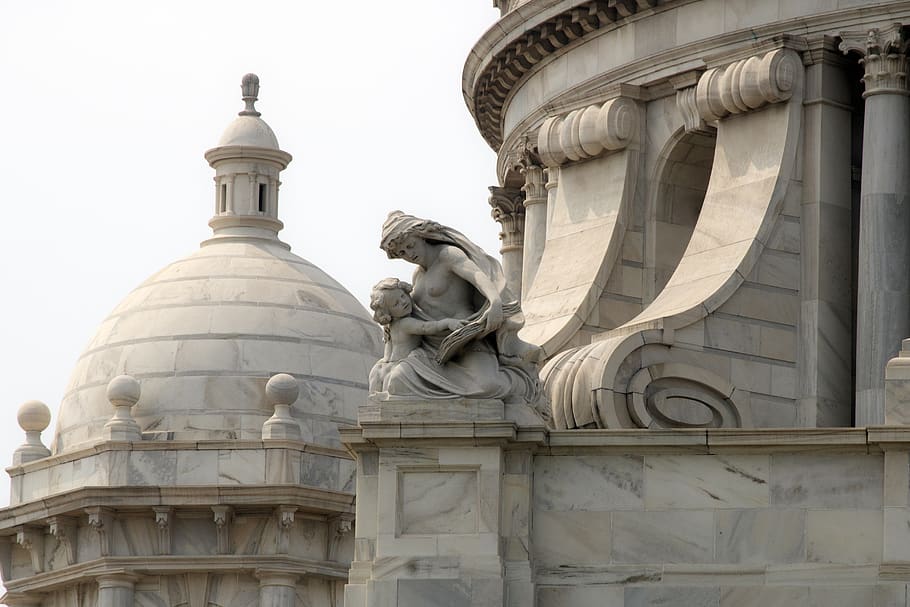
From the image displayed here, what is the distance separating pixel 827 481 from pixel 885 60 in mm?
9354

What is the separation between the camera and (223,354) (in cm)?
9062

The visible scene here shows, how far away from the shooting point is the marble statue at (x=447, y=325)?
1948 inches

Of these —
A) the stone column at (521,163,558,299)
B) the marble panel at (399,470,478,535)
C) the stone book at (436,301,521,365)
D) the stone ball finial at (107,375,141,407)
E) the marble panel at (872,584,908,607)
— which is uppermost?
the stone ball finial at (107,375,141,407)

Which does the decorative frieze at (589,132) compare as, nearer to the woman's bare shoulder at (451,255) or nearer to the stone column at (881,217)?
the stone column at (881,217)

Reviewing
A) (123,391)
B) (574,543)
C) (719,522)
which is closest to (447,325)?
(574,543)

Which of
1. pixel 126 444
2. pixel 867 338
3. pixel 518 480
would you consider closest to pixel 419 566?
pixel 518 480

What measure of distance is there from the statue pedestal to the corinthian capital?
9529mm

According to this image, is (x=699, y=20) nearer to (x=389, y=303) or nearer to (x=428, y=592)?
(x=389, y=303)

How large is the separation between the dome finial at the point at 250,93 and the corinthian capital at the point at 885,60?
4284 centimetres

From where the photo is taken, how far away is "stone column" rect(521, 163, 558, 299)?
6344cm

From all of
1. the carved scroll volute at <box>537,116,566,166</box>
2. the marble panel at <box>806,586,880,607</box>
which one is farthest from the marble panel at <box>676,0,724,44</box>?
the marble panel at <box>806,586,880,607</box>

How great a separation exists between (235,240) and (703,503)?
4659 cm

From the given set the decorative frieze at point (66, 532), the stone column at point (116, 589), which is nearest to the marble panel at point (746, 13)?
the stone column at point (116, 589)

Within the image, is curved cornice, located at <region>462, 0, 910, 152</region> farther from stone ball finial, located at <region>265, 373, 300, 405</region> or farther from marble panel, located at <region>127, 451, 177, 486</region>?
A: marble panel, located at <region>127, 451, 177, 486</region>
